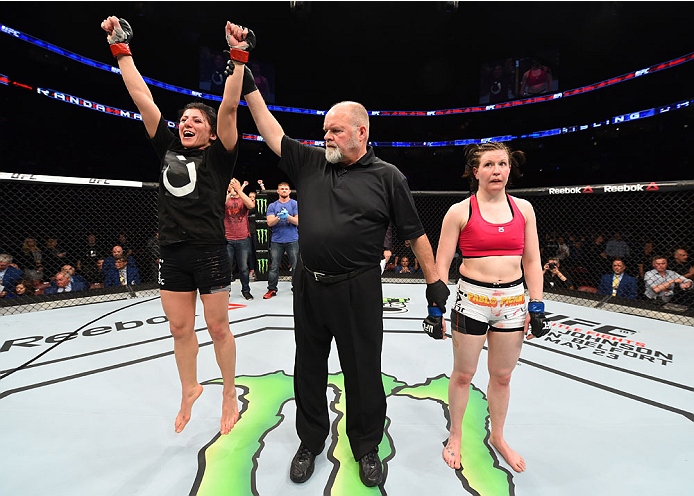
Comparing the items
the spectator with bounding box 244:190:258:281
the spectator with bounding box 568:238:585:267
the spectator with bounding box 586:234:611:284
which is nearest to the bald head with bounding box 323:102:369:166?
the spectator with bounding box 244:190:258:281

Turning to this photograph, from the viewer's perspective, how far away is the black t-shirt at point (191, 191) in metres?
1.53

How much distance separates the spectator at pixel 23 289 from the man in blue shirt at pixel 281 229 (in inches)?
111

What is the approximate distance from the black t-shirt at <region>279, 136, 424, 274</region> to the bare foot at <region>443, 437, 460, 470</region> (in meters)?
0.91

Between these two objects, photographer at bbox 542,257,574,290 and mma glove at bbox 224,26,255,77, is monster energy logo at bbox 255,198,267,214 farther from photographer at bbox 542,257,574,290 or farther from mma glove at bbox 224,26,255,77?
photographer at bbox 542,257,574,290

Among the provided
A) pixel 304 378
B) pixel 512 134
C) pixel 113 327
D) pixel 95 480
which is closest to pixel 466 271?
pixel 304 378

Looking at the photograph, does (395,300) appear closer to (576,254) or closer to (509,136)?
(576,254)

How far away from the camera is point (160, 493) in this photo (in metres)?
1.27

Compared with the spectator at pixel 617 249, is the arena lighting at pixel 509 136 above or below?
above

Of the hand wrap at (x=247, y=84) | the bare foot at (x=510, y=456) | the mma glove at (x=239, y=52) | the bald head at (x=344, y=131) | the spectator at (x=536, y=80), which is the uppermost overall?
the spectator at (x=536, y=80)

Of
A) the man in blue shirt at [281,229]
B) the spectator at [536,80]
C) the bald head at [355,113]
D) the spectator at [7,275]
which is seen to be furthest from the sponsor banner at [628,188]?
the spectator at [536,80]

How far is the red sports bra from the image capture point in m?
1.38

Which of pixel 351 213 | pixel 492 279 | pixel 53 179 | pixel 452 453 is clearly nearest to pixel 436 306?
pixel 492 279

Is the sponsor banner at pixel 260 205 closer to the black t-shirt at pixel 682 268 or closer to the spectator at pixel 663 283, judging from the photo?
the spectator at pixel 663 283

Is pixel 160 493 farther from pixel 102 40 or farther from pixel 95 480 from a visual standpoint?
pixel 102 40
